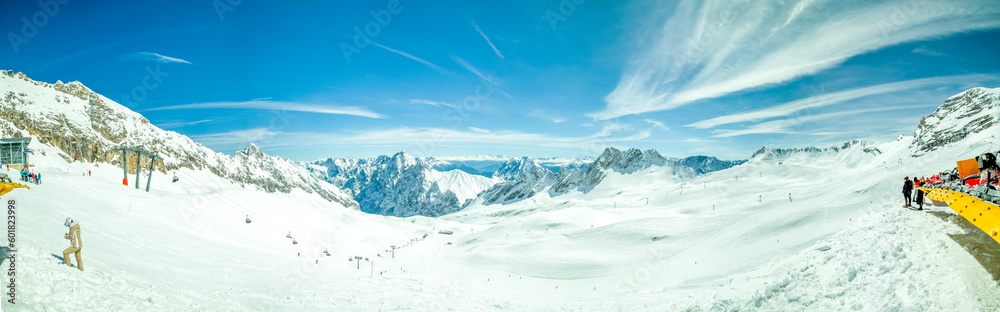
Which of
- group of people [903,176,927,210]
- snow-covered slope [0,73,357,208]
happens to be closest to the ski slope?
group of people [903,176,927,210]

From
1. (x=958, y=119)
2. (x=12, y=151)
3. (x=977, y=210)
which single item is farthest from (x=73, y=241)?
(x=958, y=119)

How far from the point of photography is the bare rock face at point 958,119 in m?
79.9

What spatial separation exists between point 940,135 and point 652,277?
11935cm

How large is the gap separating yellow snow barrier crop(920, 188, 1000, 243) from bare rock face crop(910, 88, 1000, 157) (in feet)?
362

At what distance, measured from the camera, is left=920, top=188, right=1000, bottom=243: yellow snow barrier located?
7139mm

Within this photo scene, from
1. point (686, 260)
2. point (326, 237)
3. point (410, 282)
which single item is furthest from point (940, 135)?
point (326, 237)

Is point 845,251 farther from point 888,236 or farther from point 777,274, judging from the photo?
point 777,274

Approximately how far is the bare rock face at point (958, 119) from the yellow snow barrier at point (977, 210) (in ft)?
362

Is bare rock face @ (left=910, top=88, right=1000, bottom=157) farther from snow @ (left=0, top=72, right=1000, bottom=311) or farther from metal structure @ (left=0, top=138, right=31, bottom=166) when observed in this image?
metal structure @ (left=0, top=138, right=31, bottom=166)

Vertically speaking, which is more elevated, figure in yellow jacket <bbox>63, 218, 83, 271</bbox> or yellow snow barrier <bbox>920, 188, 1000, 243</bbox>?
yellow snow barrier <bbox>920, 188, 1000, 243</bbox>

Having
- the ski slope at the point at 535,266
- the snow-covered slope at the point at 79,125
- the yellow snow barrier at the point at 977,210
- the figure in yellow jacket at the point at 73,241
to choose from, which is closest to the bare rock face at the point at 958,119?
the ski slope at the point at 535,266

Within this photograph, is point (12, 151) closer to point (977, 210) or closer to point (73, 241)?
point (73, 241)

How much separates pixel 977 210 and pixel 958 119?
132m

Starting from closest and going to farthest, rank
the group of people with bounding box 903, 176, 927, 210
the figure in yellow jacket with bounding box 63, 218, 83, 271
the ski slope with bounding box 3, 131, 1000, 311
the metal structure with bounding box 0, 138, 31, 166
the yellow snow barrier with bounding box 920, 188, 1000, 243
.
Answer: the yellow snow barrier with bounding box 920, 188, 1000, 243, the ski slope with bounding box 3, 131, 1000, 311, the figure in yellow jacket with bounding box 63, 218, 83, 271, the group of people with bounding box 903, 176, 927, 210, the metal structure with bounding box 0, 138, 31, 166
